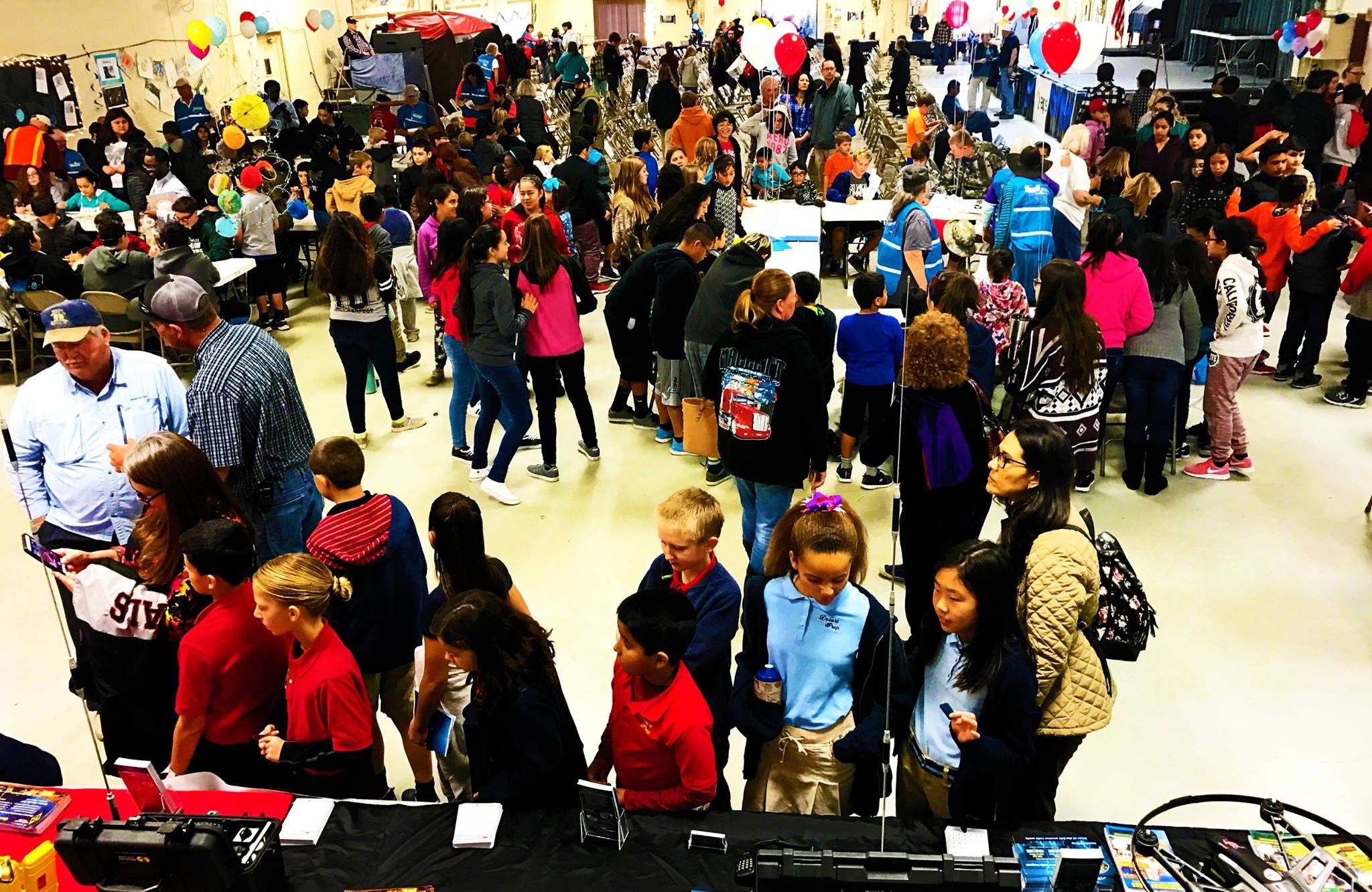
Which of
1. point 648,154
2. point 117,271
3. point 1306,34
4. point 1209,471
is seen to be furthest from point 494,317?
point 1306,34

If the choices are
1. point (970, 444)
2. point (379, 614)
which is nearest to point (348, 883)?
point (379, 614)

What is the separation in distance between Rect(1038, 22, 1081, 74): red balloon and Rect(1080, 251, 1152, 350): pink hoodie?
5.16 metres

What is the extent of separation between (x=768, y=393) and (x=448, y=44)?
48.4 feet

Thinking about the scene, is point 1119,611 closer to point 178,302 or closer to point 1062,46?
point 178,302

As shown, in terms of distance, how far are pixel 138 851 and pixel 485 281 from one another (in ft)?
10.3

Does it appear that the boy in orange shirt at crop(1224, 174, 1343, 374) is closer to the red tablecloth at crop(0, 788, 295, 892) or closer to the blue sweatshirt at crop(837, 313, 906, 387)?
the blue sweatshirt at crop(837, 313, 906, 387)

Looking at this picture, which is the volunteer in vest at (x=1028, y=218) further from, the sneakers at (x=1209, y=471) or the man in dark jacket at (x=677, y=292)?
the man in dark jacket at (x=677, y=292)

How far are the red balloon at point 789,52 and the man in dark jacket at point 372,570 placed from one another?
7.88 metres

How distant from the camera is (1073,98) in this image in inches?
486

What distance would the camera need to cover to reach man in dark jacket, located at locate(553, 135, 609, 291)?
7.44 meters

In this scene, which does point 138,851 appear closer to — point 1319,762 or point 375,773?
point 375,773

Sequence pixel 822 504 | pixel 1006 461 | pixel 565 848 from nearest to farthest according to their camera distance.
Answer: pixel 565 848
pixel 822 504
pixel 1006 461

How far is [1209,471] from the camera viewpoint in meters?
5.06

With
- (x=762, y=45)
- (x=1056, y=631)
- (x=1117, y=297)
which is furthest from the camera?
(x=762, y=45)
